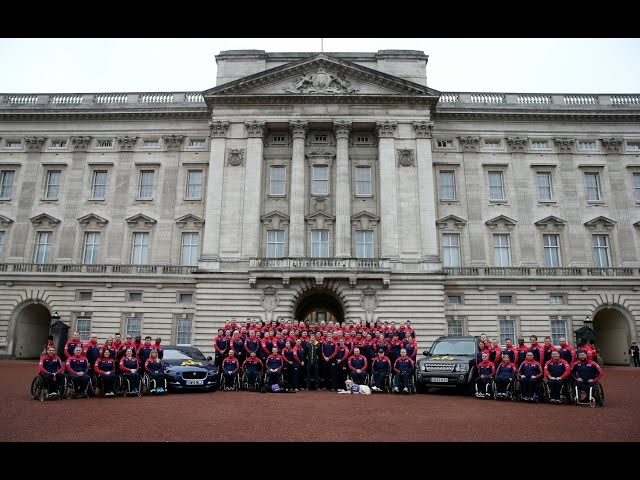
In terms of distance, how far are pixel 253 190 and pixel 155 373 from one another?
19013mm

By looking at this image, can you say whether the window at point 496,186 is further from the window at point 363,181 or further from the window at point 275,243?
the window at point 275,243

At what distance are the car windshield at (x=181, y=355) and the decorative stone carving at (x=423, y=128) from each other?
23.3m

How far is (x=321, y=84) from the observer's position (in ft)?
116

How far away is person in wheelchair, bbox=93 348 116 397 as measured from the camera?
1539 cm

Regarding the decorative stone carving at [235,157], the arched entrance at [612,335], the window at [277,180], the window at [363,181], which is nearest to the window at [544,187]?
the arched entrance at [612,335]

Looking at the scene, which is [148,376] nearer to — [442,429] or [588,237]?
[442,429]

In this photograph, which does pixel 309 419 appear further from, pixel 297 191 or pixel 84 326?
pixel 84 326

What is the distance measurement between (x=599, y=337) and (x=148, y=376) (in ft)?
112

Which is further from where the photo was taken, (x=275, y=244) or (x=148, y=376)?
(x=275, y=244)

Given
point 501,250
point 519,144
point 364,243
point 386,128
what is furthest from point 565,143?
point 364,243

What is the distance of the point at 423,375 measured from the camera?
56.9 ft

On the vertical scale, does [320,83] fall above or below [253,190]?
above
